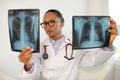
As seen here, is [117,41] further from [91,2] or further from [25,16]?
[25,16]

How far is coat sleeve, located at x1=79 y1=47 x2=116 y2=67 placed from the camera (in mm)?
1446

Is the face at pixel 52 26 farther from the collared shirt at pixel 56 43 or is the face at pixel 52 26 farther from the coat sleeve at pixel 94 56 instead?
the coat sleeve at pixel 94 56

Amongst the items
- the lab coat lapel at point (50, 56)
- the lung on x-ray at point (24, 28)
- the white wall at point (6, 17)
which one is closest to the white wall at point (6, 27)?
the white wall at point (6, 17)

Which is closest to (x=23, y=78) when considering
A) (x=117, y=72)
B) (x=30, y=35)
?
(x=30, y=35)

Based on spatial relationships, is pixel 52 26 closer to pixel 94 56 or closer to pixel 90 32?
pixel 90 32

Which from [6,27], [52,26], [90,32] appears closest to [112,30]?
[90,32]

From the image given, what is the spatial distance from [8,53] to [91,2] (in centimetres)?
95

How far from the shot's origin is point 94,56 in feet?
4.91

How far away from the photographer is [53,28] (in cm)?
139

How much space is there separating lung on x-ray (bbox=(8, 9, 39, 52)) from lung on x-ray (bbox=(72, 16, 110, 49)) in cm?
24

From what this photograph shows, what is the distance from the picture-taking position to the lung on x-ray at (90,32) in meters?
1.31

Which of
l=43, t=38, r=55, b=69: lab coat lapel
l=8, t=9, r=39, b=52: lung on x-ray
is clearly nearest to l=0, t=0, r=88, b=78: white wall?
l=43, t=38, r=55, b=69: lab coat lapel

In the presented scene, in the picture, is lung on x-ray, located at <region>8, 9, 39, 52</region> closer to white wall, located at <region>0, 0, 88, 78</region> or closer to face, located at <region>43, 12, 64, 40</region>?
face, located at <region>43, 12, 64, 40</region>

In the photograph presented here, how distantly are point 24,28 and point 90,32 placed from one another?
417 millimetres
